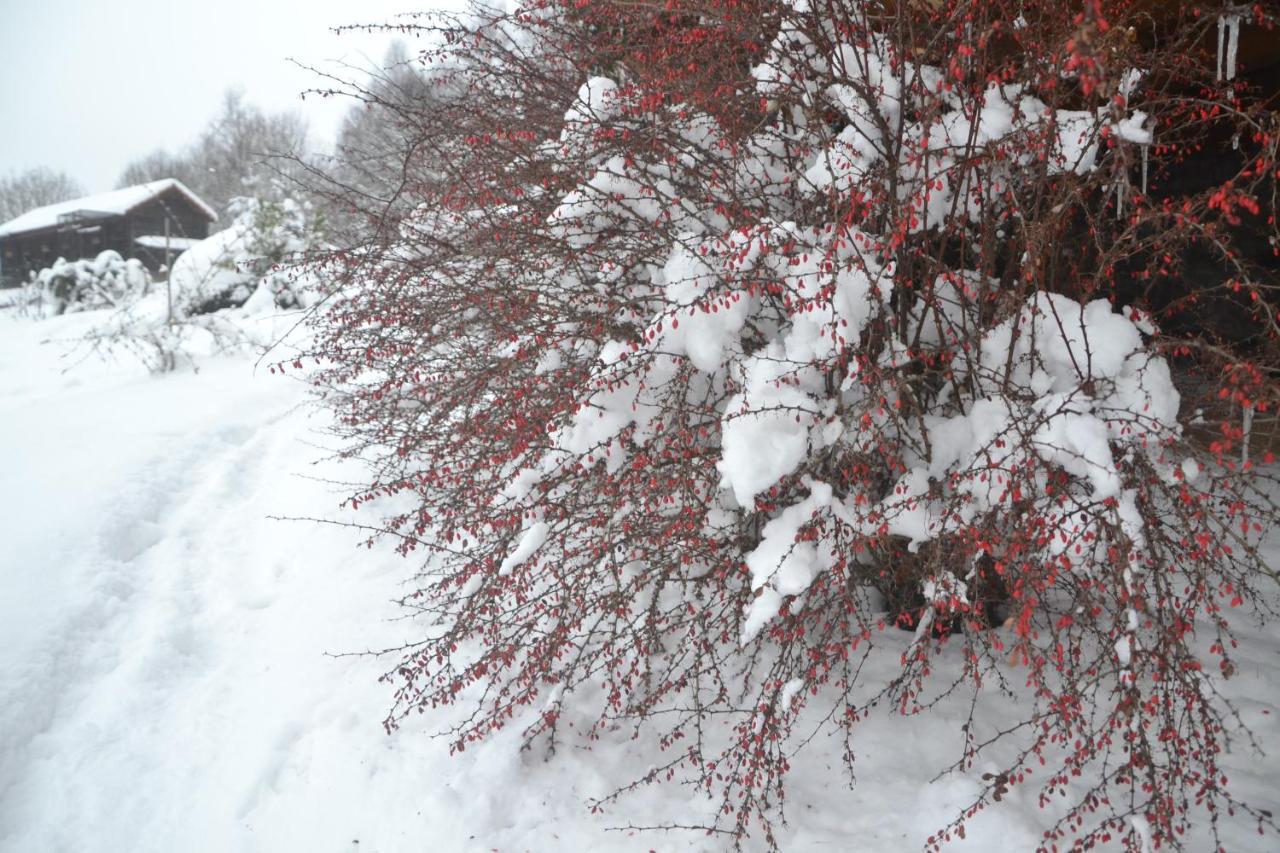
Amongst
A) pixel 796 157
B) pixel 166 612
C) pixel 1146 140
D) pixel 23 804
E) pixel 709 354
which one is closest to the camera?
pixel 1146 140

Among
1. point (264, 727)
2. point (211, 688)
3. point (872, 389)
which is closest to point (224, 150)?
point (211, 688)

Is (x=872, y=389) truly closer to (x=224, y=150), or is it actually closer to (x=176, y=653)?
(x=176, y=653)

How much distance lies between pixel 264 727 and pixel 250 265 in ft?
42.1

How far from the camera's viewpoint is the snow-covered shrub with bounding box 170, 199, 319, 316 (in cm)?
1476

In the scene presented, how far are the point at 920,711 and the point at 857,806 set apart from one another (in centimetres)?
52

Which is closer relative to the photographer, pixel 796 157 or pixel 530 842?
pixel 530 842

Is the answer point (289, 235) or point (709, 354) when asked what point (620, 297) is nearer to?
point (709, 354)

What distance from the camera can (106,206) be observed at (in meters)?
30.0

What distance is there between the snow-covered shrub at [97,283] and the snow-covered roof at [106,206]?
1070 centimetres

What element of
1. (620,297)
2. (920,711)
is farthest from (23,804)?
(920,711)

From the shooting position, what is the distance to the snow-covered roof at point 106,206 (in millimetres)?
29859

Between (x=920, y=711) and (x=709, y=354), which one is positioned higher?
(x=709, y=354)

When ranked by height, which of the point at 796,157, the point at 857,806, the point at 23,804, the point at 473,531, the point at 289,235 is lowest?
the point at 857,806

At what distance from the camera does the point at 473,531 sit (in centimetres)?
328
